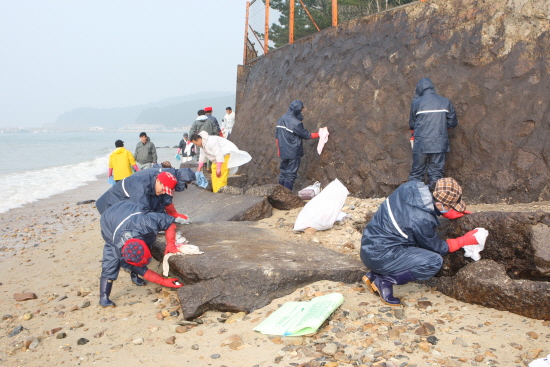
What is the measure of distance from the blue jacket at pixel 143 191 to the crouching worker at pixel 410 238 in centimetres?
223

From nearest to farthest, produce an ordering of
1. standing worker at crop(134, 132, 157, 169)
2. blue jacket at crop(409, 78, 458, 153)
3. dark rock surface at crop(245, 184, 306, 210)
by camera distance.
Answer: blue jacket at crop(409, 78, 458, 153) → dark rock surface at crop(245, 184, 306, 210) → standing worker at crop(134, 132, 157, 169)

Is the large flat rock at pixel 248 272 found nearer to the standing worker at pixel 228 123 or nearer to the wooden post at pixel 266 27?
the wooden post at pixel 266 27

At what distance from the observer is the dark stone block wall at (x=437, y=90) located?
532 centimetres

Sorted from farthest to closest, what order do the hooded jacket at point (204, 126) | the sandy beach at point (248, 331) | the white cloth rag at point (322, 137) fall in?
the hooded jacket at point (204, 126)
the white cloth rag at point (322, 137)
the sandy beach at point (248, 331)

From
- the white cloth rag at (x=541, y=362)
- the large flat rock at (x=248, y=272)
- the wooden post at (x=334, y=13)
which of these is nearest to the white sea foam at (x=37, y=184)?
the large flat rock at (x=248, y=272)

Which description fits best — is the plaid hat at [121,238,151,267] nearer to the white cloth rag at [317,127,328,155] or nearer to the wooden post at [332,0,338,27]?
the white cloth rag at [317,127,328,155]

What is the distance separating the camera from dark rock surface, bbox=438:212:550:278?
3.44 meters

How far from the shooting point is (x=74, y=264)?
5.72m

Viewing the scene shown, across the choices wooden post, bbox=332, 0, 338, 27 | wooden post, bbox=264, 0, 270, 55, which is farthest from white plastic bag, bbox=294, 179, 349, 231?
wooden post, bbox=264, 0, 270, 55

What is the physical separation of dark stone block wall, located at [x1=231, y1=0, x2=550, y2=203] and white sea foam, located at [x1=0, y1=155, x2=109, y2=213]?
22.6 feet

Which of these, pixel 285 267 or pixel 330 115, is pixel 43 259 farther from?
pixel 330 115

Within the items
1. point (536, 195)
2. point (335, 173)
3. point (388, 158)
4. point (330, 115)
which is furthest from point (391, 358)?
point (330, 115)

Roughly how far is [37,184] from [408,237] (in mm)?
14447

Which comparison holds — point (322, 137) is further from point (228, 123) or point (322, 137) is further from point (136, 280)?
point (228, 123)
